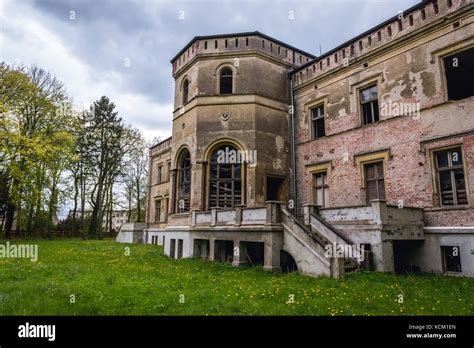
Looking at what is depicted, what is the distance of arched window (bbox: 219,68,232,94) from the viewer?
18.0 metres

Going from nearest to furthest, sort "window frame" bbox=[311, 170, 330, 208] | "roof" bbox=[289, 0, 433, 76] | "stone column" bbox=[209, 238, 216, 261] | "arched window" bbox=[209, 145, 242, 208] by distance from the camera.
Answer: "roof" bbox=[289, 0, 433, 76]
"stone column" bbox=[209, 238, 216, 261]
"window frame" bbox=[311, 170, 330, 208]
"arched window" bbox=[209, 145, 242, 208]

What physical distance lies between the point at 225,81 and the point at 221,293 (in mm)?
13263

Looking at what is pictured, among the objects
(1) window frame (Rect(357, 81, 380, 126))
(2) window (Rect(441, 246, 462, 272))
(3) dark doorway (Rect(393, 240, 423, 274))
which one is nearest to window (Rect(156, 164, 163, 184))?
(1) window frame (Rect(357, 81, 380, 126))

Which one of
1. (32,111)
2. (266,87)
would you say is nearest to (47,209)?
(32,111)

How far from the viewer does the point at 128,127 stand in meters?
39.3

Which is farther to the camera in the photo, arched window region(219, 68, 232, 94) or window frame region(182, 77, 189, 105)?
window frame region(182, 77, 189, 105)

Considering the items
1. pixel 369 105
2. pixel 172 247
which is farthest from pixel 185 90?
pixel 369 105

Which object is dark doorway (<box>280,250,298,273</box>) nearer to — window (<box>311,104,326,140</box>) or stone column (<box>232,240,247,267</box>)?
stone column (<box>232,240,247,267</box>)

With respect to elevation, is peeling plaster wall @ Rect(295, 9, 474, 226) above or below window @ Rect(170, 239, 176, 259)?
above

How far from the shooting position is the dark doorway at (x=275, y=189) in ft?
57.0

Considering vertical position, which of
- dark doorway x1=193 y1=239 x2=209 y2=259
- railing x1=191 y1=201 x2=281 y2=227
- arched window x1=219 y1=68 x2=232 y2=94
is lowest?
dark doorway x1=193 y1=239 x2=209 y2=259

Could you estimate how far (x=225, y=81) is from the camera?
18266 mm

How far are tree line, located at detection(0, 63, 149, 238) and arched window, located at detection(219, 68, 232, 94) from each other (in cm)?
1161

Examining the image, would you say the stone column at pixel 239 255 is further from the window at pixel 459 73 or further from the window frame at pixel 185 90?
the window at pixel 459 73
